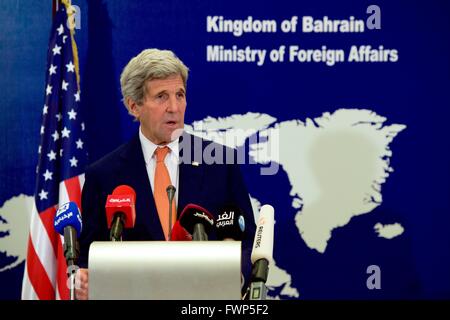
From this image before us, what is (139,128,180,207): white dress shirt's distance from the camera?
4.09 metres

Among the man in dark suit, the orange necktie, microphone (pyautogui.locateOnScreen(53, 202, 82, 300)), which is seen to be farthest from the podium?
the orange necktie

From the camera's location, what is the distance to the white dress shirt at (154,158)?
4.09m

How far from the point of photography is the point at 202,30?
568 cm

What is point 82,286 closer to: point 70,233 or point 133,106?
point 70,233

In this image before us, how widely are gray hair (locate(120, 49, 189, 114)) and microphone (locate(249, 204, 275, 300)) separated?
1260 millimetres

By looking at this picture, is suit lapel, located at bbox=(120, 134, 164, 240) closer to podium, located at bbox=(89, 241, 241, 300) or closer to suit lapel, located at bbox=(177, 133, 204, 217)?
suit lapel, located at bbox=(177, 133, 204, 217)

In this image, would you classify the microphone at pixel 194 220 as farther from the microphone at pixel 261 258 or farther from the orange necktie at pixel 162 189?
the orange necktie at pixel 162 189

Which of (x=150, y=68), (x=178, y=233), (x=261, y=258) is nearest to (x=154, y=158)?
(x=150, y=68)

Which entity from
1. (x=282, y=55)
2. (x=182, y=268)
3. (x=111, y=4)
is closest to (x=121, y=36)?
(x=111, y=4)

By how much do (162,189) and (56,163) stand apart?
1.58 metres

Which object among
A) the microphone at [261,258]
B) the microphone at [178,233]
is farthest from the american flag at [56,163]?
the microphone at [261,258]

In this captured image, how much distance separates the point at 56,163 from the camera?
5434 mm

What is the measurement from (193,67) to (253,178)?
79cm

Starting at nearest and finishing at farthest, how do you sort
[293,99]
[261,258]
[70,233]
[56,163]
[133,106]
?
[261,258] → [70,233] → [133,106] → [56,163] → [293,99]
